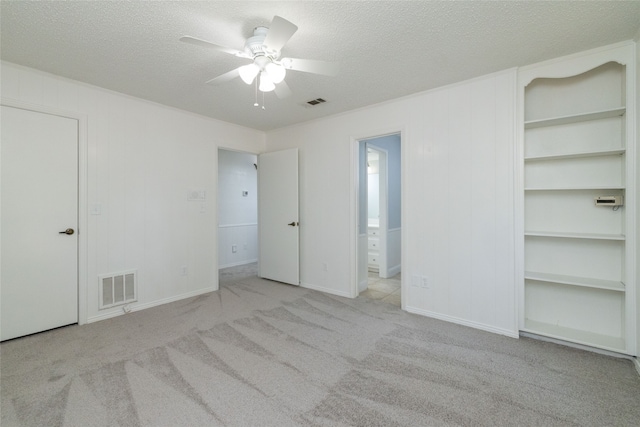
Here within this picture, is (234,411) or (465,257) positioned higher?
(465,257)

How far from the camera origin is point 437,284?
2.95 meters

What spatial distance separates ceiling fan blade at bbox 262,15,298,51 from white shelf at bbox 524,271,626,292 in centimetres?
274

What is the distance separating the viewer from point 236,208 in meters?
5.77

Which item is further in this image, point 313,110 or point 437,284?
point 313,110

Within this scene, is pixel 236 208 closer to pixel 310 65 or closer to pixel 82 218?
pixel 82 218

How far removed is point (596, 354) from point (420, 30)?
113 inches

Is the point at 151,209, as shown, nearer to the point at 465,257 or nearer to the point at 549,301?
the point at 465,257

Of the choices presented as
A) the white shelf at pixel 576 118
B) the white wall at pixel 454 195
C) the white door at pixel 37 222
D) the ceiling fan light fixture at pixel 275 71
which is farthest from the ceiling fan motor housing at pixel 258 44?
the white shelf at pixel 576 118

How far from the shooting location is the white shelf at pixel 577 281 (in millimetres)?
2172

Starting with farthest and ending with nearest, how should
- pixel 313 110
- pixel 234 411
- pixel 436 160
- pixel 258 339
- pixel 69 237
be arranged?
pixel 313 110 → pixel 436 160 → pixel 69 237 → pixel 258 339 → pixel 234 411

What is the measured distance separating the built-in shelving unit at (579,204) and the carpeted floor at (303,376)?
13.7 inches

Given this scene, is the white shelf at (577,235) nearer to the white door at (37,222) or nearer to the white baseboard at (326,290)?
the white baseboard at (326,290)

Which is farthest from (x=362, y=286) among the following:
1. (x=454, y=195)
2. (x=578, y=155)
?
(x=578, y=155)

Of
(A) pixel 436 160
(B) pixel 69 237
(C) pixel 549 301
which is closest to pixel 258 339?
(B) pixel 69 237
